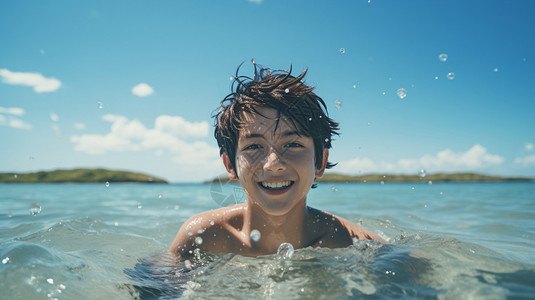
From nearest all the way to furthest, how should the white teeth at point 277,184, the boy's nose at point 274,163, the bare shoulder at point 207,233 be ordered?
the boy's nose at point 274,163 → the white teeth at point 277,184 → the bare shoulder at point 207,233

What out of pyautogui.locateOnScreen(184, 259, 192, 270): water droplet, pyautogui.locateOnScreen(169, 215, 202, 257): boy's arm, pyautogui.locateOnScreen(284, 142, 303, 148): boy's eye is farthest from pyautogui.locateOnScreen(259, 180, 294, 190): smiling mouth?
pyautogui.locateOnScreen(169, 215, 202, 257): boy's arm

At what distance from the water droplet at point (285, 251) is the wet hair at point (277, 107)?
2.70 ft

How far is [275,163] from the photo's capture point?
2764mm

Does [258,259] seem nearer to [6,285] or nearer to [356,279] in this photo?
[356,279]

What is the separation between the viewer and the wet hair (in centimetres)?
309

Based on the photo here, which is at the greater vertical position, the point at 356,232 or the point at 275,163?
the point at 275,163

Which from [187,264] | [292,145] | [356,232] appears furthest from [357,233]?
[187,264]

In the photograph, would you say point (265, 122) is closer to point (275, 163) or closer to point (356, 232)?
point (275, 163)

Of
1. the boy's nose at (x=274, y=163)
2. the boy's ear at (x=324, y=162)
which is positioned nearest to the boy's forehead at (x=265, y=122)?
the boy's nose at (x=274, y=163)

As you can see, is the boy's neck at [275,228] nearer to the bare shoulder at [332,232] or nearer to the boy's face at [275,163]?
the bare shoulder at [332,232]

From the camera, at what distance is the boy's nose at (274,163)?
2.75 meters

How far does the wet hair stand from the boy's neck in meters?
0.51

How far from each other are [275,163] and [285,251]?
37.3 inches

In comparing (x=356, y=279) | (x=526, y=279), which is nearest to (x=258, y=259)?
(x=356, y=279)
